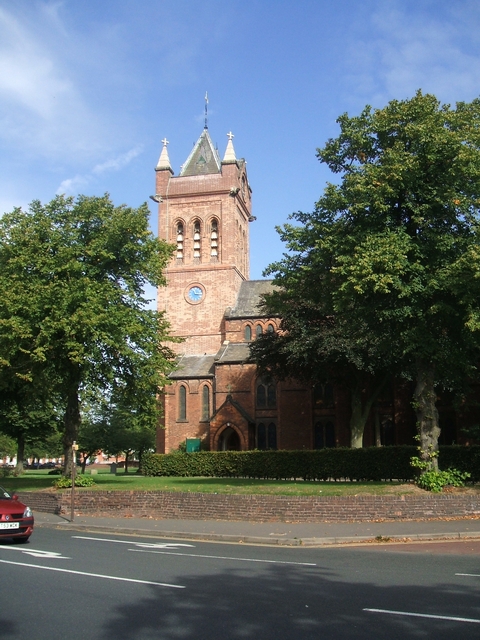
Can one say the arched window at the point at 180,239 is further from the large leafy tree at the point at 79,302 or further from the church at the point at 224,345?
the large leafy tree at the point at 79,302

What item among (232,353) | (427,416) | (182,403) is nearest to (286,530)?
(427,416)

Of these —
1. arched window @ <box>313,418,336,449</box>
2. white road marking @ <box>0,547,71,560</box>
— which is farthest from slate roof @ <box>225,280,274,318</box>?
white road marking @ <box>0,547,71,560</box>

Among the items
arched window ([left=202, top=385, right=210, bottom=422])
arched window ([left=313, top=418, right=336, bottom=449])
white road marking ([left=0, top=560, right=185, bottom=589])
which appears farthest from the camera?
arched window ([left=202, top=385, right=210, bottom=422])

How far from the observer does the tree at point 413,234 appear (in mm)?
18875

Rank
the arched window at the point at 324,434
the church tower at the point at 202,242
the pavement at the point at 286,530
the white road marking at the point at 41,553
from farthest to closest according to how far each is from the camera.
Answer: the church tower at the point at 202,242
the arched window at the point at 324,434
the pavement at the point at 286,530
the white road marking at the point at 41,553

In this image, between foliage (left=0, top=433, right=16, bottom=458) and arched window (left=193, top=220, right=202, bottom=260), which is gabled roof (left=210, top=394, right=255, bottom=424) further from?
foliage (left=0, top=433, right=16, bottom=458)

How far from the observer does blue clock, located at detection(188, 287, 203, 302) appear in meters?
51.5

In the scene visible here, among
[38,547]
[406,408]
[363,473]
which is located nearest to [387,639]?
[38,547]

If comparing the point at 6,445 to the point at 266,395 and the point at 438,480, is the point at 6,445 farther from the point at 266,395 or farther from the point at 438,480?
the point at 438,480

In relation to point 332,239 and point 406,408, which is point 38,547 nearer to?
point 332,239

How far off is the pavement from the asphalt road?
147 cm

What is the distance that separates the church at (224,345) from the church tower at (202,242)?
0.08m

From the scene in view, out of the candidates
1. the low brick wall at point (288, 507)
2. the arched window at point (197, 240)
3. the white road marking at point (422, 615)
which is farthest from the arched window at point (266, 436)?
the white road marking at point (422, 615)

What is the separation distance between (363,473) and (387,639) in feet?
80.9
